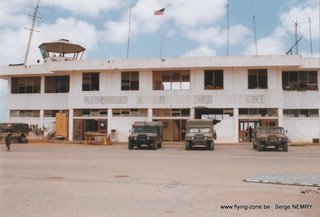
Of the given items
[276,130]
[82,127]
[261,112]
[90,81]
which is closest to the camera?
[276,130]

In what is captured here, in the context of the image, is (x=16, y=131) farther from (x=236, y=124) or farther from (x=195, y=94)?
(x=236, y=124)

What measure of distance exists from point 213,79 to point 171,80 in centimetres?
430

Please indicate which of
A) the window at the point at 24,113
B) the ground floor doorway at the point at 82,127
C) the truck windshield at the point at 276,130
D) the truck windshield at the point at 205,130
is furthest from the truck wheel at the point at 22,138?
the truck windshield at the point at 276,130

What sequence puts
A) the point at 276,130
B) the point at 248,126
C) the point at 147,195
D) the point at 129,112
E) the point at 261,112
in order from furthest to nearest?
the point at 129,112 → the point at 248,126 → the point at 261,112 → the point at 276,130 → the point at 147,195

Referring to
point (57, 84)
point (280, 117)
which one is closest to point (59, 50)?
point (57, 84)

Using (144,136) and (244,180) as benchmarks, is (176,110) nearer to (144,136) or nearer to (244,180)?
(144,136)

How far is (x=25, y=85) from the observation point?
153ft

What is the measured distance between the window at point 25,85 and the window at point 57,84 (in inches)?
46.2

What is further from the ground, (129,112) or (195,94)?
(195,94)

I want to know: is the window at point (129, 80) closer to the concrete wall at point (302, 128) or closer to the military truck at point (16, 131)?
the military truck at point (16, 131)

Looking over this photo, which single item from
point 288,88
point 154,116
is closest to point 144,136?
point 154,116

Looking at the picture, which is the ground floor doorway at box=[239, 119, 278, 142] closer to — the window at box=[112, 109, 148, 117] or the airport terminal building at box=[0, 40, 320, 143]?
the airport terminal building at box=[0, 40, 320, 143]

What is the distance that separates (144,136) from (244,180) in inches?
738

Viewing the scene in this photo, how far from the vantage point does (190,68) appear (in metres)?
39.9
